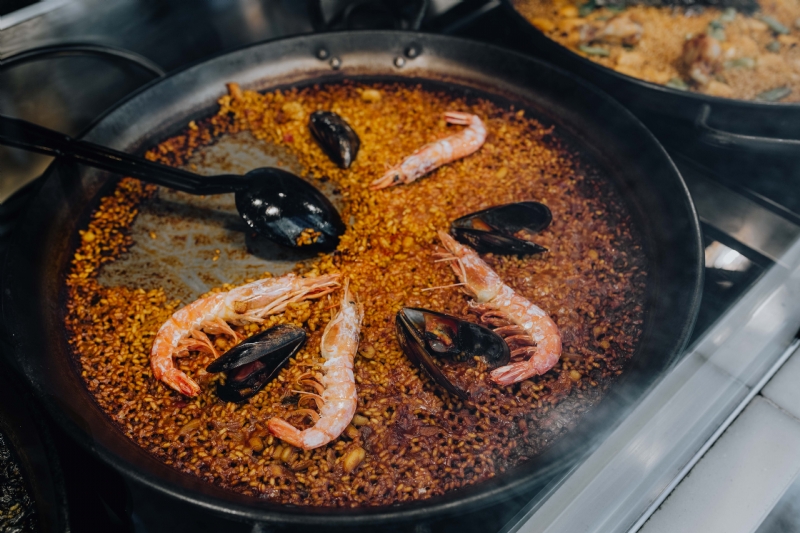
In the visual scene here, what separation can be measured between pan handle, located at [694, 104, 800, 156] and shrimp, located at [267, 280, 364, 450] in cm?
204

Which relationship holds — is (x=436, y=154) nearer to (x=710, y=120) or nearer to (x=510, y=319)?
(x=510, y=319)

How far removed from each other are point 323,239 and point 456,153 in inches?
38.3

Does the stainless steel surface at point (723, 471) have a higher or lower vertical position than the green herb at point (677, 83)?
lower

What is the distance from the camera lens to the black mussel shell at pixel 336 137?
2.84 meters

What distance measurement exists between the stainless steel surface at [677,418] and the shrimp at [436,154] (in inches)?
63.7

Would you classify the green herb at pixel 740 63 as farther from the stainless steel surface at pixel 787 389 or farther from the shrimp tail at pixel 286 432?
the shrimp tail at pixel 286 432

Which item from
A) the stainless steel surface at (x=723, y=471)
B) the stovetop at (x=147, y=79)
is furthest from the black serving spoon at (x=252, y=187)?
the stainless steel surface at (x=723, y=471)

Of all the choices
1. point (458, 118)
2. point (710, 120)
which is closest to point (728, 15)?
point (710, 120)

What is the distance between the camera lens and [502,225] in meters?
2.54

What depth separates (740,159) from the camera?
9.17ft

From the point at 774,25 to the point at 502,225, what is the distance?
10.3ft

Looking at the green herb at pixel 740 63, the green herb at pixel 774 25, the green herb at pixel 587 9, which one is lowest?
the green herb at pixel 740 63

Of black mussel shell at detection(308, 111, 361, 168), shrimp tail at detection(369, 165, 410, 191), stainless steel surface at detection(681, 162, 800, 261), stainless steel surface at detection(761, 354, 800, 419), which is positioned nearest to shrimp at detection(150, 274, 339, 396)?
shrimp tail at detection(369, 165, 410, 191)

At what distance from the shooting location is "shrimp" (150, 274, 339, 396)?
214 cm
